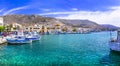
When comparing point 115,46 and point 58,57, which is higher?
point 115,46

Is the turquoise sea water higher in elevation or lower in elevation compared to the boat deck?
lower

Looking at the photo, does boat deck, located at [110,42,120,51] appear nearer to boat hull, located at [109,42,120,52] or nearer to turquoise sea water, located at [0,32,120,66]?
boat hull, located at [109,42,120,52]

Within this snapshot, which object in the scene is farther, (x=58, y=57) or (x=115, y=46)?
(x=115, y=46)

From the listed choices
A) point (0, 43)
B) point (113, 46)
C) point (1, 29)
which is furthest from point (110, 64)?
point (1, 29)

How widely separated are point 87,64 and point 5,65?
32.3ft

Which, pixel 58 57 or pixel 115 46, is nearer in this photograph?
pixel 58 57

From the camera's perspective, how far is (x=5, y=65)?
26688 millimetres

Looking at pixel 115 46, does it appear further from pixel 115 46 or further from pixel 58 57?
pixel 58 57

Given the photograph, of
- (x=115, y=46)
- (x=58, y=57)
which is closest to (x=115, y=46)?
(x=115, y=46)

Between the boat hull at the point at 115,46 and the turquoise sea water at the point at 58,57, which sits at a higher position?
the boat hull at the point at 115,46

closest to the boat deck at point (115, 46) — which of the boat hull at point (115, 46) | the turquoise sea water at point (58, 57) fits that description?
the boat hull at point (115, 46)

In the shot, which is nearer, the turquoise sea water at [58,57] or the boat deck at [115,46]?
the turquoise sea water at [58,57]

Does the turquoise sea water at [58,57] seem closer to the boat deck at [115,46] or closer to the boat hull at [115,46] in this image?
the boat hull at [115,46]

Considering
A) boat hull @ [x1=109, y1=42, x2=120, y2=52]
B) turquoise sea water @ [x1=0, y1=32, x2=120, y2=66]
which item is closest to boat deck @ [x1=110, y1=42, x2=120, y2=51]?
boat hull @ [x1=109, y1=42, x2=120, y2=52]
